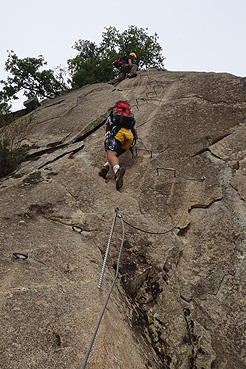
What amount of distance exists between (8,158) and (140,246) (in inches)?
172

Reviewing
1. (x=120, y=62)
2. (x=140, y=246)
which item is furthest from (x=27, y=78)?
(x=140, y=246)

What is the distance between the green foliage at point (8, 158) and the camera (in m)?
6.61

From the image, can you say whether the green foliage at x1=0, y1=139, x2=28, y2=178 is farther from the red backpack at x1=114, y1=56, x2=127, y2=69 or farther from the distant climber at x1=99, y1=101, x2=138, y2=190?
→ the red backpack at x1=114, y1=56, x2=127, y2=69

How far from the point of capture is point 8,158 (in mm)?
6707

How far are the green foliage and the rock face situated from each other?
12.0 inches

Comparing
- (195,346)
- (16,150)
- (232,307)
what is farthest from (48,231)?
(16,150)

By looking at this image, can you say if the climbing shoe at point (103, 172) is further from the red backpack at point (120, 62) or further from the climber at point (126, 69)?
the red backpack at point (120, 62)

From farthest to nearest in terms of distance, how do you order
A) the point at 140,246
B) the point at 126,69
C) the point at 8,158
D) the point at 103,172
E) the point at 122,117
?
the point at 126,69
the point at 8,158
the point at 122,117
the point at 103,172
the point at 140,246

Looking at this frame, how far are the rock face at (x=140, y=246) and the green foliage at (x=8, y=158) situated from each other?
1.00 feet

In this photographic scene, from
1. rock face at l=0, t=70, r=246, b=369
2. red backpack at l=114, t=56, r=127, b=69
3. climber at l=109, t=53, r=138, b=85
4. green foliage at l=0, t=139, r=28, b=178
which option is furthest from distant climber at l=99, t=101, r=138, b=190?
red backpack at l=114, t=56, r=127, b=69

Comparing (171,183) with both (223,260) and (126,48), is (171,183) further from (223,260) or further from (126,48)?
(126,48)

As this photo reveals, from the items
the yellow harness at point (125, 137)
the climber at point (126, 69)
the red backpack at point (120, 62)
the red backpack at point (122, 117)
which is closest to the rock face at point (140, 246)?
the yellow harness at point (125, 137)

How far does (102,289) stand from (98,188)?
2.58 m

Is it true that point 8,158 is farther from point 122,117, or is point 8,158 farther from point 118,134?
point 122,117
